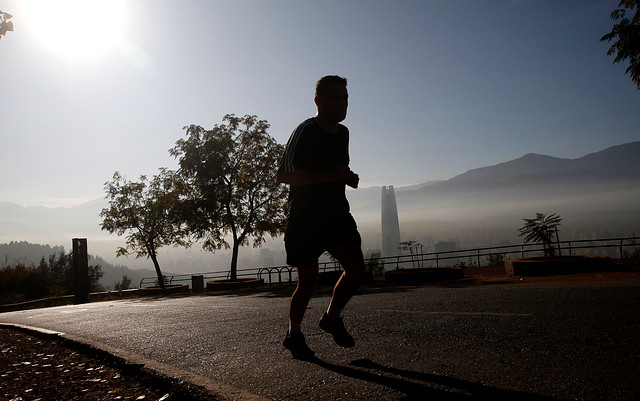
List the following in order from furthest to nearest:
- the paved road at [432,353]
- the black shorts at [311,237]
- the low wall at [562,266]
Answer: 1. the low wall at [562,266]
2. the black shorts at [311,237]
3. the paved road at [432,353]

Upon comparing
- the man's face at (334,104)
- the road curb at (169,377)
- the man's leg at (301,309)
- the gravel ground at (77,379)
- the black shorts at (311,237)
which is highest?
the man's face at (334,104)

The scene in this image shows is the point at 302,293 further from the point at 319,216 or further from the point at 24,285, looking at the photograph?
the point at 24,285

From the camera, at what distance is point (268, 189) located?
85.9 feet

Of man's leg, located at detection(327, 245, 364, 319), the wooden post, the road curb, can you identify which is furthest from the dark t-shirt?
the wooden post

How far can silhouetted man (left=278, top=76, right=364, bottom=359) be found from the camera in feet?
9.22

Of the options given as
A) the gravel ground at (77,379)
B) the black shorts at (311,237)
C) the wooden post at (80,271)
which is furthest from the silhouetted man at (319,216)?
the wooden post at (80,271)

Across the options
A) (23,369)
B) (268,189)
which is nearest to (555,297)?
(23,369)

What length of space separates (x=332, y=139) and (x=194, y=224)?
927 inches

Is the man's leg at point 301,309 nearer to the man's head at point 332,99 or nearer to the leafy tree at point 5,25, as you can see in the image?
the man's head at point 332,99

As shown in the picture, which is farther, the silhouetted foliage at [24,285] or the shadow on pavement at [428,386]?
the silhouetted foliage at [24,285]

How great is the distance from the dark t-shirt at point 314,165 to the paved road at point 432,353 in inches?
41.4

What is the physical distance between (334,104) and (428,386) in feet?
6.51

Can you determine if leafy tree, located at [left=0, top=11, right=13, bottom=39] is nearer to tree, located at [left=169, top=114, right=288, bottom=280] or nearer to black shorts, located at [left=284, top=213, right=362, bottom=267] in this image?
black shorts, located at [left=284, top=213, right=362, bottom=267]

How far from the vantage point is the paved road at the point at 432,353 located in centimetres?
201
